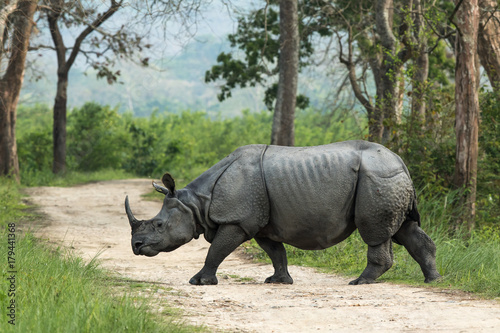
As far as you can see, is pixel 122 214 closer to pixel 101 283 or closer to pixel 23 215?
pixel 23 215

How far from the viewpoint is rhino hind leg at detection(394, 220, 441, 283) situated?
621 centimetres

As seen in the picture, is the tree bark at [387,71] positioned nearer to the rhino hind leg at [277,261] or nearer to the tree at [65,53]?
the rhino hind leg at [277,261]

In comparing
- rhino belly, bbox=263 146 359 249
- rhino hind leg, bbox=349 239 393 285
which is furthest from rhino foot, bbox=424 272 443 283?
rhino belly, bbox=263 146 359 249

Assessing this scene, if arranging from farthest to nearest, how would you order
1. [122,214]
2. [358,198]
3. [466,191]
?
[122,214] → [466,191] → [358,198]

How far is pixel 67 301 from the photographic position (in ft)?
14.0

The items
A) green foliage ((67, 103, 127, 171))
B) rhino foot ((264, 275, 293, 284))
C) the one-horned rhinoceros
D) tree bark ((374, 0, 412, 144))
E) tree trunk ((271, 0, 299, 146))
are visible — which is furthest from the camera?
green foliage ((67, 103, 127, 171))

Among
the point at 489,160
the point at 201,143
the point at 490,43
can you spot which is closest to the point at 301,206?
the point at 489,160

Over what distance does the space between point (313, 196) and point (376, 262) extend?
829 mm

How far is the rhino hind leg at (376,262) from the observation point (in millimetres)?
6164

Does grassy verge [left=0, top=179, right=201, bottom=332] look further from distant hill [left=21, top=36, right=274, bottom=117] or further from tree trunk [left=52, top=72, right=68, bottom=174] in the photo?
distant hill [left=21, top=36, right=274, bottom=117]

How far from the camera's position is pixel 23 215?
1133 cm

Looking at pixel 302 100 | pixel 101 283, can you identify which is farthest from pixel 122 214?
pixel 302 100

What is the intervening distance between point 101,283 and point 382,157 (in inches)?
106

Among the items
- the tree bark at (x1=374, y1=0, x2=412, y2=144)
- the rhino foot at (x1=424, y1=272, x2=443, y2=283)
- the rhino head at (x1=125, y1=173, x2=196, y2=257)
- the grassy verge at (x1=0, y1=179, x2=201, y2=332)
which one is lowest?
the rhino foot at (x1=424, y1=272, x2=443, y2=283)
